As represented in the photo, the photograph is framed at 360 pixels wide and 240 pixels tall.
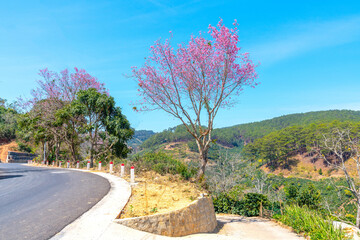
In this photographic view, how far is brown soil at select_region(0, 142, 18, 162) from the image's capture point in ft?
176

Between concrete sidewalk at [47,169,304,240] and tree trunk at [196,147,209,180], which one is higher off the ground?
tree trunk at [196,147,209,180]

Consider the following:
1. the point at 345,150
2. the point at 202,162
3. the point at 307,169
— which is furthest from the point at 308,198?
the point at 307,169

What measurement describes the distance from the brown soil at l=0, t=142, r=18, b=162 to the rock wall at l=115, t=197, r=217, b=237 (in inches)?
2256

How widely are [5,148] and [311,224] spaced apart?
64.4 m

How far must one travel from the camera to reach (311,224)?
36.8 ft

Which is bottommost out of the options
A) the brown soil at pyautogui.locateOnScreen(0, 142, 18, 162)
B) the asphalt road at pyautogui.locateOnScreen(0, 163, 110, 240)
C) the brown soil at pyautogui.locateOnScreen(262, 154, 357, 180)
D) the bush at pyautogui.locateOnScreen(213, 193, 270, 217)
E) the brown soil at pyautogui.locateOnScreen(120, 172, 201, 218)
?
the brown soil at pyautogui.locateOnScreen(262, 154, 357, 180)

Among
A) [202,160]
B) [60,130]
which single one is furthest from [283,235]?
[60,130]

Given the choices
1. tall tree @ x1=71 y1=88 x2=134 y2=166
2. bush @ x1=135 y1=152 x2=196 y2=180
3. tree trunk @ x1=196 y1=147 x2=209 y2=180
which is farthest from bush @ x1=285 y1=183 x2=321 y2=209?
tall tree @ x1=71 y1=88 x2=134 y2=166

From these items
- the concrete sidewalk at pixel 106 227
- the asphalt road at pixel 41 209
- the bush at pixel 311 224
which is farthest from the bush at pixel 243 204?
the asphalt road at pixel 41 209

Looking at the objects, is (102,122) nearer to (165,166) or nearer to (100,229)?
(165,166)

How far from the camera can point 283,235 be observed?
516 inches

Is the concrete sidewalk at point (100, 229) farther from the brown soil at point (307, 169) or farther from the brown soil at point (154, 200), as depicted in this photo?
the brown soil at point (307, 169)

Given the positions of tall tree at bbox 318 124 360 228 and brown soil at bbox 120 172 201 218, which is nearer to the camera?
brown soil at bbox 120 172 201 218

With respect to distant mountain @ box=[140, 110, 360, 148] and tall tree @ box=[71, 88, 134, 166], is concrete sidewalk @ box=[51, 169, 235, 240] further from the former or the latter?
distant mountain @ box=[140, 110, 360, 148]
